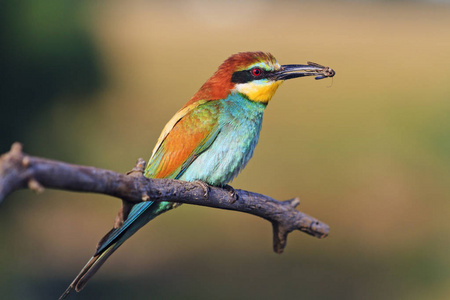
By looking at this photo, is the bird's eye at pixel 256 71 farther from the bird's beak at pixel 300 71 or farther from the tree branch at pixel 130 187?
the tree branch at pixel 130 187

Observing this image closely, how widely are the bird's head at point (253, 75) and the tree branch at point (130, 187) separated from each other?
0.44m

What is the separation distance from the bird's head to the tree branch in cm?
44

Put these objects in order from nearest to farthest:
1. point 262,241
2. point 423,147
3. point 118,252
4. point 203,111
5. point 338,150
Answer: point 203,111 < point 118,252 < point 262,241 < point 423,147 < point 338,150

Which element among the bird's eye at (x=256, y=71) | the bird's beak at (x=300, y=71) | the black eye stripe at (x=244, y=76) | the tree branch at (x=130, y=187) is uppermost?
the bird's beak at (x=300, y=71)

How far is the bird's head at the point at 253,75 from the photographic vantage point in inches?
90.5

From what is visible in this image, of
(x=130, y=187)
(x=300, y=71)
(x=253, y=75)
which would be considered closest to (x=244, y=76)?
(x=253, y=75)

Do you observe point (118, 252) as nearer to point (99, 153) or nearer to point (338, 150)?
point (99, 153)

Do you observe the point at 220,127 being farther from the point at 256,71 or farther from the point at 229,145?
the point at 256,71

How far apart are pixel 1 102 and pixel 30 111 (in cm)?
18

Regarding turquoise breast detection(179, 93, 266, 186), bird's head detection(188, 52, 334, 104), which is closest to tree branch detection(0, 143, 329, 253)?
turquoise breast detection(179, 93, 266, 186)

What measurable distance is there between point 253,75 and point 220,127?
281 mm

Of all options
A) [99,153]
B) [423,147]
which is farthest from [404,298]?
[99,153]

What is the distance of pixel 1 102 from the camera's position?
3.07 m

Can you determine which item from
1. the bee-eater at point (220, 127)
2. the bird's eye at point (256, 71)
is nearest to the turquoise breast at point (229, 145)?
the bee-eater at point (220, 127)
